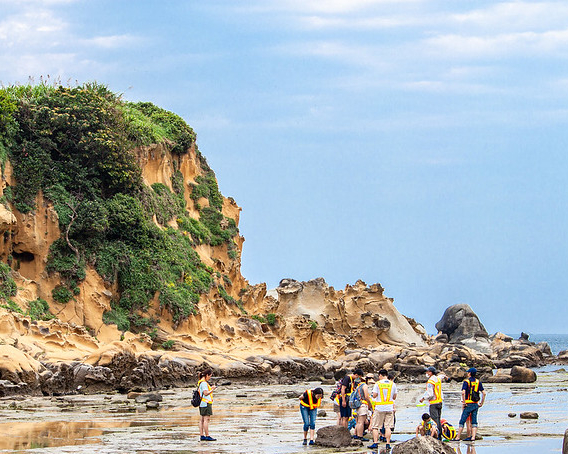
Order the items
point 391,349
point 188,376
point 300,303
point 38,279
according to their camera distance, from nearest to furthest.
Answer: point 188,376 < point 38,279 < point 391,349 < point 300,303

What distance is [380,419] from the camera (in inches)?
730

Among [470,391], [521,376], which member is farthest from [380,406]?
[521,376]

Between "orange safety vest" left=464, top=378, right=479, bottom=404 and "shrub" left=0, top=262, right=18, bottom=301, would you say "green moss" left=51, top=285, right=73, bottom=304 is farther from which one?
"orange safety vest" left=464, top=378, right=479, bottom=404

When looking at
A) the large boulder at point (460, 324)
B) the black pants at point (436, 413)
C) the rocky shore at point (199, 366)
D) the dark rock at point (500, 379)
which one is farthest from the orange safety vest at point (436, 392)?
the large boulder at point (460, 324)

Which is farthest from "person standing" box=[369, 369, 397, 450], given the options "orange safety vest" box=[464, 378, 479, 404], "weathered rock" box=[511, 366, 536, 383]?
"weathered rock" box=[511, 366, 536, 383]

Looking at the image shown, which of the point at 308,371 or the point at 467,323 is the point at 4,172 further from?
the point at 467,323

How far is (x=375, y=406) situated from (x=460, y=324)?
2617 inches

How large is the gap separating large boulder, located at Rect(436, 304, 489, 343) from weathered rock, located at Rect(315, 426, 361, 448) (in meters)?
64.1

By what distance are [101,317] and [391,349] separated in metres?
23.7

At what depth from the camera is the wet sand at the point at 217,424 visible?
1827cm

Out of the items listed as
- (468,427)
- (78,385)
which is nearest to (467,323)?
(78,385)

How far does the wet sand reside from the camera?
1827 cm

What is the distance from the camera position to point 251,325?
163 ft

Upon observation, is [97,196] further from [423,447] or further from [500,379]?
[423,447]
